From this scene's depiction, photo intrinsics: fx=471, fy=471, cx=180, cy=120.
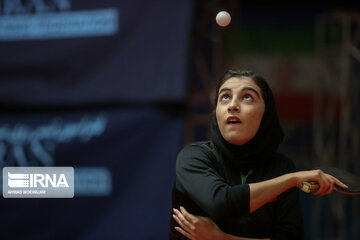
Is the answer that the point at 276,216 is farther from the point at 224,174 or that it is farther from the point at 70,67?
the point at 70,67

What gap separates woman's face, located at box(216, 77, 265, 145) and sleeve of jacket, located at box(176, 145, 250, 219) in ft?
0.24

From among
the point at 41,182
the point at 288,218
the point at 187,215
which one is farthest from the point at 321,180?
the point at 41,182

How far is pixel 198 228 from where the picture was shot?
89 centimetres

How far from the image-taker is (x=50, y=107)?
2.66 m

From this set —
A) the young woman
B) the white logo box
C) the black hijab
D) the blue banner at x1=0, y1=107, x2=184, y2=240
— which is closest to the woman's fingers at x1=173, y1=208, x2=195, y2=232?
the young woman

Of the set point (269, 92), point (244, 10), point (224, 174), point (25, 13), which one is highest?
point (244, 10)

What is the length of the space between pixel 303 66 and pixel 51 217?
380 centimetres

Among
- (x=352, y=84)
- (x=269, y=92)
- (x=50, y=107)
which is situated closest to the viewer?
(x=269, y=92)

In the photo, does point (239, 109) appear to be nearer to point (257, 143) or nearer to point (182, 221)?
point (257, 143)

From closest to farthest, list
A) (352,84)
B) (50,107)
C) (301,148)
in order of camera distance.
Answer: (50,107) < (352,84) < (301,148)

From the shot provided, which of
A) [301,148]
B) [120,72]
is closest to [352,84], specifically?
[301,148]

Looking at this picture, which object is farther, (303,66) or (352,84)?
(303,66)

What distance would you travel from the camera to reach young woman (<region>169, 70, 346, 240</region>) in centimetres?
88

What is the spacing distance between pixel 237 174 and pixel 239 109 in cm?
14
